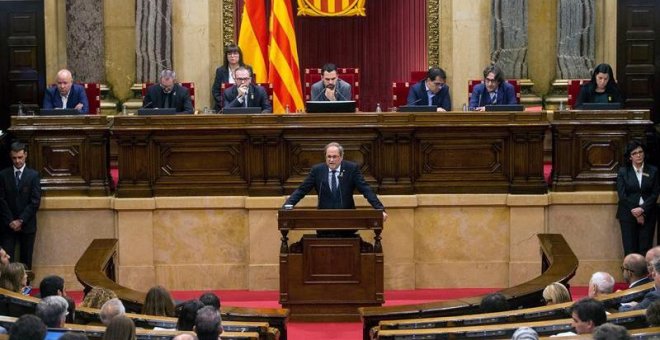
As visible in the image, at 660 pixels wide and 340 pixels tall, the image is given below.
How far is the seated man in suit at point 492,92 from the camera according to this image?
1409 cm

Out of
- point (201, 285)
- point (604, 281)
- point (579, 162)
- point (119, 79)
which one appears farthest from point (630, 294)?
point (119, 79)

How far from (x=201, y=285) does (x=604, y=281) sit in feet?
16.1

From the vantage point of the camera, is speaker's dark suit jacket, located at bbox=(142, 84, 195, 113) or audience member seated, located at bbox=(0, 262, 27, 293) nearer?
audience member seated, located at bbox=(0, 262, 27, 293)

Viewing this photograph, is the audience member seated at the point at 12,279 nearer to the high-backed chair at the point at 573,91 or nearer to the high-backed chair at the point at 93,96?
the high-backed chair at the point at 93,96

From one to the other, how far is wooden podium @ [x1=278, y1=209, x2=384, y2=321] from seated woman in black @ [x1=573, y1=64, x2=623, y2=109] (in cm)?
325

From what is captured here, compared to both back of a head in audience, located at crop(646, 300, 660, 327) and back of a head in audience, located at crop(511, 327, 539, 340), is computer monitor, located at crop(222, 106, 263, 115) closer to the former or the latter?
back of a head in audience, located at crop(646, 300, 660, 327)

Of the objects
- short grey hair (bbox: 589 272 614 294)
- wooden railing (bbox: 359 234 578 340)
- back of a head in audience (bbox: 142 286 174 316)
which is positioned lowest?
wooden railing (bbox: 359 234 578 340)

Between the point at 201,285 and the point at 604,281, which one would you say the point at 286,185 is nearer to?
the point at 201,285

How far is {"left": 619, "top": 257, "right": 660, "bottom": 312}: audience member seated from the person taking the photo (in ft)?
29.4

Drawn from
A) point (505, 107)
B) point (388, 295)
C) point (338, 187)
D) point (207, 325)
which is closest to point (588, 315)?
point (207, 325)

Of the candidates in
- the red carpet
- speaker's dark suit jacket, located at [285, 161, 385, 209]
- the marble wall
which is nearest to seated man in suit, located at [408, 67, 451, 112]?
the marble wall

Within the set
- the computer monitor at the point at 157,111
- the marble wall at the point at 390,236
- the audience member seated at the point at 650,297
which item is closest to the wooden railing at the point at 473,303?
the audience member seated at the point at 650,297

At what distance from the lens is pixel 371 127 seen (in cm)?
1336

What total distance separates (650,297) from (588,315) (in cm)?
121
